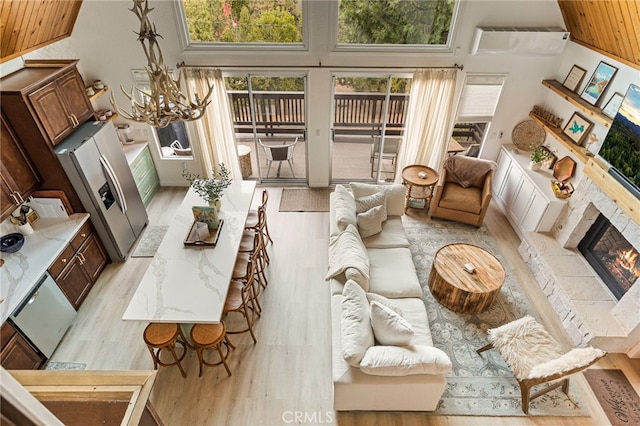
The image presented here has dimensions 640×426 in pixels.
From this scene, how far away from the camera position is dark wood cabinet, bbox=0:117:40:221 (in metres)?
3.56

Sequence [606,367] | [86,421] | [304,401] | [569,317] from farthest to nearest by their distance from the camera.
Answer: [569,317], [606,367], [304,401], [86,421]

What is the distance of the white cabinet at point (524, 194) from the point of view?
16.0 feet

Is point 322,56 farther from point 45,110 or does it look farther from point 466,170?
point 45,110

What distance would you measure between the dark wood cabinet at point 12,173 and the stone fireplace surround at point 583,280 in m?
6.25

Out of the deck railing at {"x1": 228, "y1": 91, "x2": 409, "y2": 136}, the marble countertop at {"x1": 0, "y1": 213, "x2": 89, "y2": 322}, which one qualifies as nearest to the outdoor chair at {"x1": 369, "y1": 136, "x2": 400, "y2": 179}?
the deck railing at {"x1": 228, "y1": 91, "x2": 409, "y2": 136}

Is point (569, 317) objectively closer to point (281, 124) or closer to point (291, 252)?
point (291, 252)

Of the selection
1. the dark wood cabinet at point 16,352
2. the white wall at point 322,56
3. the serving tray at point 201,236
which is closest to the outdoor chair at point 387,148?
the white wall at point 322,56

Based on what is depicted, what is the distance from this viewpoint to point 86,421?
1.46 meters

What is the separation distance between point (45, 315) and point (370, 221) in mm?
3768

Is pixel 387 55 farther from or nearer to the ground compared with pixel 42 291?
farther from the ground

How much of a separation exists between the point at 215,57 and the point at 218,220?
8.52 feet

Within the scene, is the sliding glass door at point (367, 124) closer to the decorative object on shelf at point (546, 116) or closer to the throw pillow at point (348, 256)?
the decorative object on shelf at point (546, 116)

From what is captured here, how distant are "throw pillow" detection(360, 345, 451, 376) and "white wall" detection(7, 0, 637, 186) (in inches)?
152

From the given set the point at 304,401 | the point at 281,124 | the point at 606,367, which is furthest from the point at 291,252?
the point at 606,367
